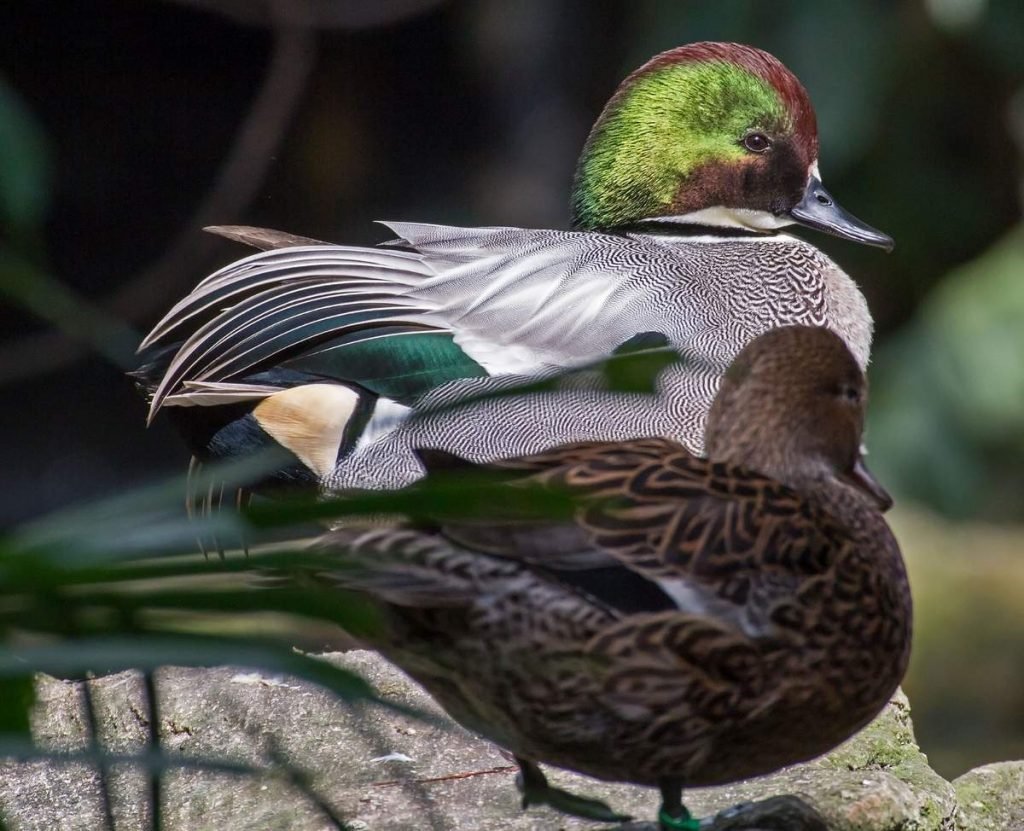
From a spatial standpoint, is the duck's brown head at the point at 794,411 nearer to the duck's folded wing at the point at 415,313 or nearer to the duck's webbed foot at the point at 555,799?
the duck's webbed foot at the point at 555,799

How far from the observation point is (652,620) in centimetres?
171

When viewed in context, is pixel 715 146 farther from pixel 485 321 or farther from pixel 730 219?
pixel 485 321

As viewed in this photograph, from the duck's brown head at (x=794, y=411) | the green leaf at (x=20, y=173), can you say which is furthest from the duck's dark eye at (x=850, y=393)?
the green leaf at (x=20, y=173)

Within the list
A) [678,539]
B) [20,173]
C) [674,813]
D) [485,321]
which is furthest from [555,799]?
[20,173]

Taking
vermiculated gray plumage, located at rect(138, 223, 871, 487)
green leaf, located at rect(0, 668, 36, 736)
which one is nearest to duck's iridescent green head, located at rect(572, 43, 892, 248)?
vermiculated gray plumage, located at rect(138, 223, 871, 487)

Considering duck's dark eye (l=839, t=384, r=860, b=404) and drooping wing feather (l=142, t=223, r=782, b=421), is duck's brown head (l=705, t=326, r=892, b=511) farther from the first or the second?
drooping wing feather (l=142, t=223, r=782, b=421)

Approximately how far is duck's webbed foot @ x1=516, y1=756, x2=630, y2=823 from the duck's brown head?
480 millimetres

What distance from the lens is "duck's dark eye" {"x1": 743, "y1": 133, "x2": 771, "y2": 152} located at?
133 inches

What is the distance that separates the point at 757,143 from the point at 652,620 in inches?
74.5

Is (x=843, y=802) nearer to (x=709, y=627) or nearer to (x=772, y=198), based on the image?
(x=709, y=627)

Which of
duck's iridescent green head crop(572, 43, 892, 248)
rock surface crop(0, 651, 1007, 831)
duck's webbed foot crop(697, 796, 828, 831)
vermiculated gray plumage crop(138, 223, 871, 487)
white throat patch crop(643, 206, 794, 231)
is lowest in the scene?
rock surface crop(0, 651, 1007, 831)

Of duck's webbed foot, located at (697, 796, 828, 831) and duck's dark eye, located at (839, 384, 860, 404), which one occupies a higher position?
duck's dark eye, located at (839, 384, 860, 404)

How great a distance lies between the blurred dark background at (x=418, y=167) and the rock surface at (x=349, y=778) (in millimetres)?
3765

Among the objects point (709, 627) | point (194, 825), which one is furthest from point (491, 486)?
point (194, 825)
